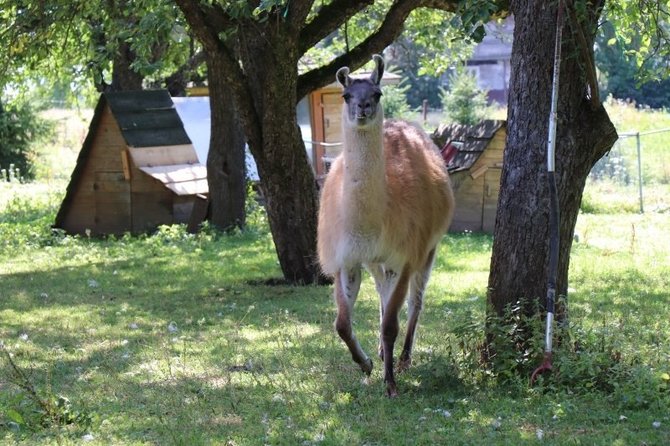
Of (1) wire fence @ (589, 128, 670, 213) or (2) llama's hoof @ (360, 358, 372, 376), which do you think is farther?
(1) wire fence @ (589, 128, 670, 213)

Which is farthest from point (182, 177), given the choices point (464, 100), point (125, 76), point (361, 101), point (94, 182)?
point (464, 100)

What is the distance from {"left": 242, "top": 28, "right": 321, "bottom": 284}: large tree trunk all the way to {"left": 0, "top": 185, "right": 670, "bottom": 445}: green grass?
1.48 ft

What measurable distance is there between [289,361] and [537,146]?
2.57 meters

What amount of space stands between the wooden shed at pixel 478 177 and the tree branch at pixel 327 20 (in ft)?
18.2

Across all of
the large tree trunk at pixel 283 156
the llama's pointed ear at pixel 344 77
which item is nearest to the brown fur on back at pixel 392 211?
the llama's pointed ear at pixel 344 77

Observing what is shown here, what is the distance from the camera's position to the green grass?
595 cm

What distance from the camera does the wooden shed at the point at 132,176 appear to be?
17359 mm

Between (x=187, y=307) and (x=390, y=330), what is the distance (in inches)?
165

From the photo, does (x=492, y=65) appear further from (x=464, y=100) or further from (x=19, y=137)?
(x=19, y=137)

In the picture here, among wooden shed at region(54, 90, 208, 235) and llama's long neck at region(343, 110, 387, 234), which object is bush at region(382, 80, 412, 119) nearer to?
wooden shed at region(54, 90, 208, 235)

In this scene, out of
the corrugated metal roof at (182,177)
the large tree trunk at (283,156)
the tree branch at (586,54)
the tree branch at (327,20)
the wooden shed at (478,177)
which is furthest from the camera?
the corrugated metal roof at (182,177)

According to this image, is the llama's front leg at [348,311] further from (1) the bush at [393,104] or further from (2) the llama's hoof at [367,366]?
(1) the bush at [393,104]

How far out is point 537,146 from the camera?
683 cm

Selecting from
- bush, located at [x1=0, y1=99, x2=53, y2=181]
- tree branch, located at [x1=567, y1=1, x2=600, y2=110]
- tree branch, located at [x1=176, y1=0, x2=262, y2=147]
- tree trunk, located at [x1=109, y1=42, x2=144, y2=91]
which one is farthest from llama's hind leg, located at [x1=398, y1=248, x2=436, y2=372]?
bush, located at [x1=0, y1=99, x2=53, y2=181]
